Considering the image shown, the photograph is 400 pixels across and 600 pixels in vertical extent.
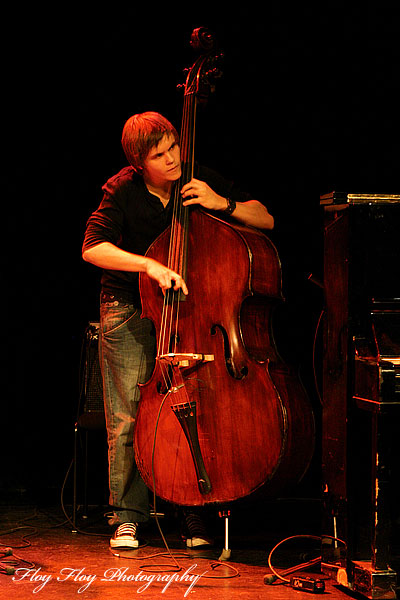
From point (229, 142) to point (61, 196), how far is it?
910 millimetres

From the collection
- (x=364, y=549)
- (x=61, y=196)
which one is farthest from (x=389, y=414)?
(x=61, y=196)

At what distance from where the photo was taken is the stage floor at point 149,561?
2400 mm

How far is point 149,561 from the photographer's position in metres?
2.75

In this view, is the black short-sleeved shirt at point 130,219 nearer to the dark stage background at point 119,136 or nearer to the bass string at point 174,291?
the bass string at point 174,291

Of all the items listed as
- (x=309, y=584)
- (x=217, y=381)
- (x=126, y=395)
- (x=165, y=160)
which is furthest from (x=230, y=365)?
(x=165, y=160)

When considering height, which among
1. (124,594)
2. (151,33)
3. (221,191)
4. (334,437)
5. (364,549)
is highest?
(151,33)

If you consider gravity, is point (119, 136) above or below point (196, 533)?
above

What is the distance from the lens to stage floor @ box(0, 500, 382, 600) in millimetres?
2400

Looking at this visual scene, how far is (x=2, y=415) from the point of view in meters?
4.00

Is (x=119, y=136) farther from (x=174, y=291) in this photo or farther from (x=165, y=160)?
(x=174, y=291)

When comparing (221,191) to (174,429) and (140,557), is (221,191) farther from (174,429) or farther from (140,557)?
(140,557)

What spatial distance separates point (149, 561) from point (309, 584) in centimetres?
64

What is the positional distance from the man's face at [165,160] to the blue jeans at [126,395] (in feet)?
1.74

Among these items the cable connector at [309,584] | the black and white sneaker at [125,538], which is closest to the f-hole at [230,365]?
the cable connector at [309,584]
